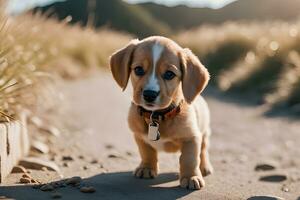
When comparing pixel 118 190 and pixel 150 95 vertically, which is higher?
pixel 150 95

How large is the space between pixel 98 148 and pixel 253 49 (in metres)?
10.6

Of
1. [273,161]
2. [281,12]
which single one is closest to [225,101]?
[273,161]

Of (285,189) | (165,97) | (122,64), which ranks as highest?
(122,64)

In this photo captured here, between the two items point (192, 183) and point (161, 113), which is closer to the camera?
point (192, 183)

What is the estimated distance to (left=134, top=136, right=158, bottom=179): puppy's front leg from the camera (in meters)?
4.07

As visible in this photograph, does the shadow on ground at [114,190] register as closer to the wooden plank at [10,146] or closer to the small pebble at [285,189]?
the wooden plank at [10,146]

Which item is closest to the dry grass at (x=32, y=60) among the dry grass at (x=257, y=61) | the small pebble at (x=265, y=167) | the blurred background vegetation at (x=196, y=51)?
the blurred background vegetation at (x=196, y=51)

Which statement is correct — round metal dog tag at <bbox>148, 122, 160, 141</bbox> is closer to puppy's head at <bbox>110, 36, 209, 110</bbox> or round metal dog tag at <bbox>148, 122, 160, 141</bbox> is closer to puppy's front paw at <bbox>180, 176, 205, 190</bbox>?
puppy's head at <bbox>110, 36, 209, 110</bbox>

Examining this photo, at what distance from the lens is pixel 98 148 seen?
5.54 metres

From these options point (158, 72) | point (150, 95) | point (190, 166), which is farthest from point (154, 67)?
point (190, 166)

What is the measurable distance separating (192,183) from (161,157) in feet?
5.24

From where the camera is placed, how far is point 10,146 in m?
3.95

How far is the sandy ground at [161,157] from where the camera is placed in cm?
362

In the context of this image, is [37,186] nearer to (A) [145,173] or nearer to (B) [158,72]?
(A) [145,173]
